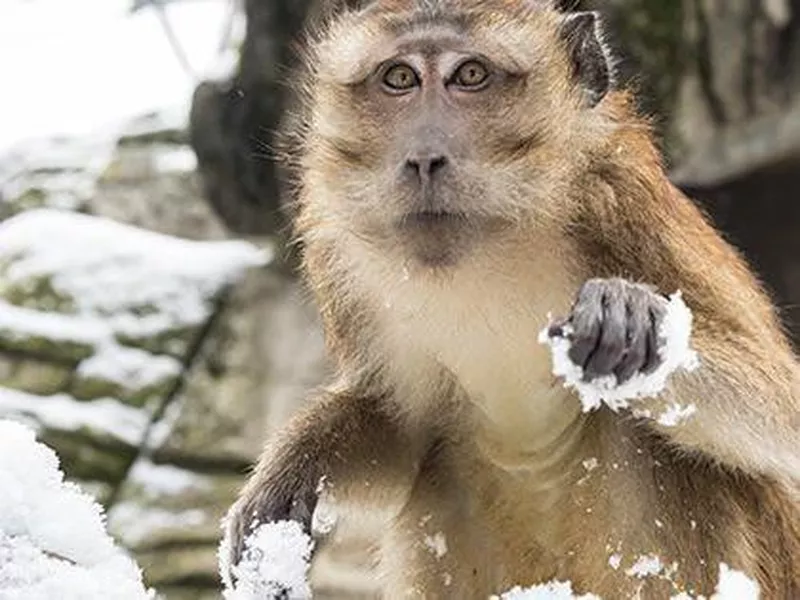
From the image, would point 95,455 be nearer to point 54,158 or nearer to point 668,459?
point 54,158

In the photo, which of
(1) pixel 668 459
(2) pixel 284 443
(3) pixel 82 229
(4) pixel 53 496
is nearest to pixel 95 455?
(3) pixel 82 229

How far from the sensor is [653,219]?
3.68 metres

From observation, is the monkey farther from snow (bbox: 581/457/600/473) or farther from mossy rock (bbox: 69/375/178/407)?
mossy rock (bbox: 69/375/178/407)

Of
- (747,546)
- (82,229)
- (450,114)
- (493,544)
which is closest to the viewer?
(450,114)

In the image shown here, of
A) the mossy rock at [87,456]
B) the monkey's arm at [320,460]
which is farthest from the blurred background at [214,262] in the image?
the monkey's arm at [320,460]

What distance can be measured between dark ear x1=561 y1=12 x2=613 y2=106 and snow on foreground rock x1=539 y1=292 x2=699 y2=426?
23.1 inches

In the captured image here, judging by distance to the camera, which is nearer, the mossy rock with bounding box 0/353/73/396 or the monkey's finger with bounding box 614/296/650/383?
the monkey's finger with bounding box 614/296/650/383

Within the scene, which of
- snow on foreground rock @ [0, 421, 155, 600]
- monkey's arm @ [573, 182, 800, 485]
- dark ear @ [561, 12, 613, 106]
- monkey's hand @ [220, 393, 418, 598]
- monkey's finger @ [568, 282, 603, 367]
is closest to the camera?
snow on foreground rock @ [0, 421, 155, 600]

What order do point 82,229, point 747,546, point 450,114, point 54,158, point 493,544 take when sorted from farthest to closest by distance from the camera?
1. point 54,158
2. point 82,229
3. point 493,544
4. point 747,546
5. point 450,114

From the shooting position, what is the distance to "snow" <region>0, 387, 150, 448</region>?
8.32 meters

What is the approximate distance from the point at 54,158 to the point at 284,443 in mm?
6543

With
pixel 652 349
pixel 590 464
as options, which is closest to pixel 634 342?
pixel 652 349

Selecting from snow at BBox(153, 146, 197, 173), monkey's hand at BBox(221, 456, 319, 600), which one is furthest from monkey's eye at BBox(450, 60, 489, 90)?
snow at BBox(153, 146, 197, 173)

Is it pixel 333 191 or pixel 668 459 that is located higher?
pixel 333 191
